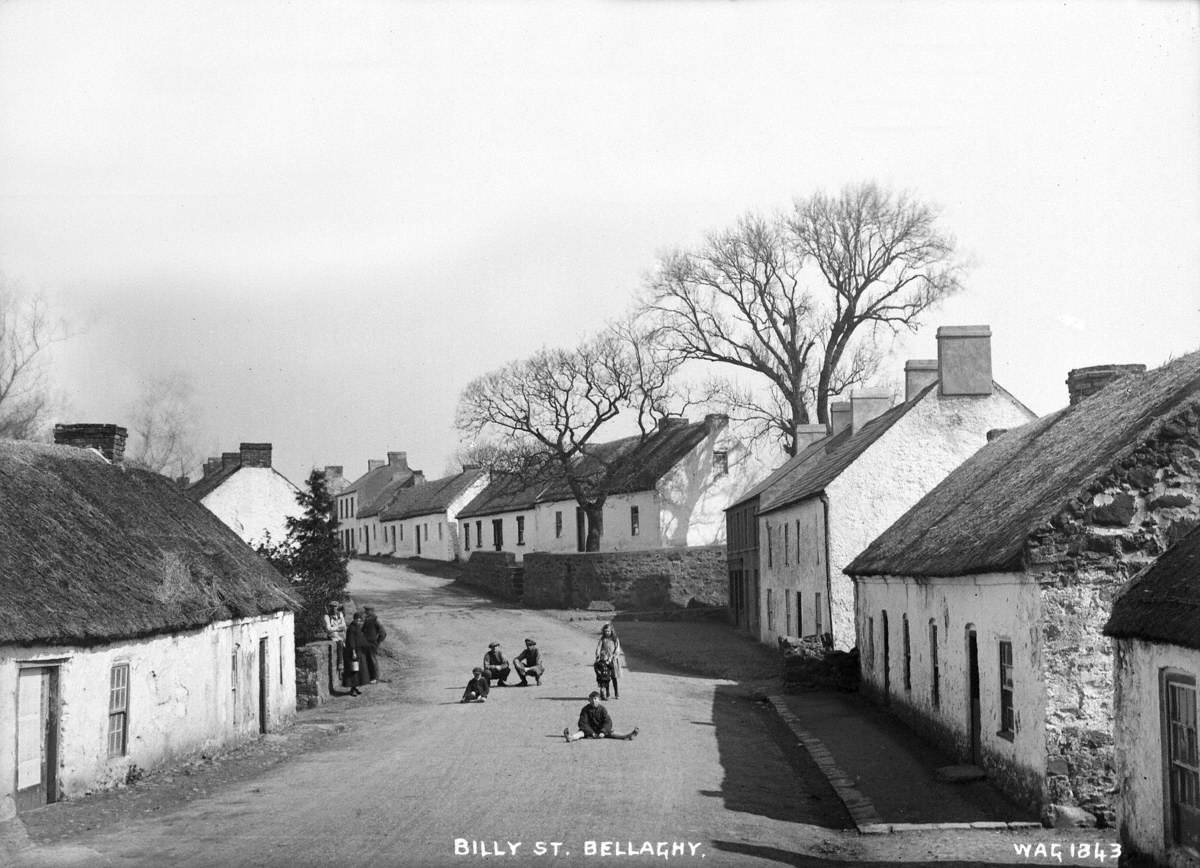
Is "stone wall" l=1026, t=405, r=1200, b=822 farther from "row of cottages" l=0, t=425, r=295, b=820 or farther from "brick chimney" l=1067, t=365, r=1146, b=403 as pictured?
"row of cottages" l=0, t=425, r=295, b=820

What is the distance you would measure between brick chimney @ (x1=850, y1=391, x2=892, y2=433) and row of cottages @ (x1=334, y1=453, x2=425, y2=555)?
177 ft

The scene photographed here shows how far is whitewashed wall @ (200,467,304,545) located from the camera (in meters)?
49.6

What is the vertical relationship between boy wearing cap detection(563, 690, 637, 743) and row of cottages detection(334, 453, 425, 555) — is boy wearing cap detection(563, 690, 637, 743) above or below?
below

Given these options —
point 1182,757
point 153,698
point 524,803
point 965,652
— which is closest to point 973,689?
point 965,652

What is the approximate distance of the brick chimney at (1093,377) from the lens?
2311cm

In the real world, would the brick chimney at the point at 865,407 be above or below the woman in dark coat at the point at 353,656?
above

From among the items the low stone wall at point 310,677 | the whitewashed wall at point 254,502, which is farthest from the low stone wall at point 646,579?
the low stone wall at point 310,677

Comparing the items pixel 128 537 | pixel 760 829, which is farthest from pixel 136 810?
pixel 760 829

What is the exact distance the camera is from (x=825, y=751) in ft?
67.4

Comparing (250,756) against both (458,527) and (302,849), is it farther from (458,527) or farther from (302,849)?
(458,527)

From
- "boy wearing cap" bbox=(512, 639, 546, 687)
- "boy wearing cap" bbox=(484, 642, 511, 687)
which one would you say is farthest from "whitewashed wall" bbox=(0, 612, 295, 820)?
"boy wearing cap" bbox=(512, 639, 546, 687)

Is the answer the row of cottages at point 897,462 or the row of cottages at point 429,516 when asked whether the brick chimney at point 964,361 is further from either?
the row of cottages at point 429,516

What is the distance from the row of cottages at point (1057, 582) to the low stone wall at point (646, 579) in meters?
30.1

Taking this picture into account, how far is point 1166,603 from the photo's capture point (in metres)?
11.2
